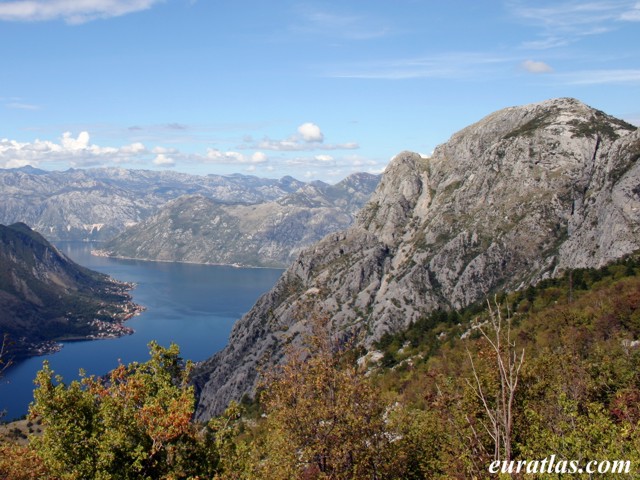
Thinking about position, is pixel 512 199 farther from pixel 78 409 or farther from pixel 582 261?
pixel 78 409

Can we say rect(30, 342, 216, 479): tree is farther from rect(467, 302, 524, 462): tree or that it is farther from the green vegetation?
rect(467, 302, 524, 462): tree

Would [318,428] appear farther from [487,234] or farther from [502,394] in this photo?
[487,234]

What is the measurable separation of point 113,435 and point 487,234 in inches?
5601

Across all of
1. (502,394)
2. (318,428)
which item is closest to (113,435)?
(318,428)

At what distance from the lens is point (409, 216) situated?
19462 cm

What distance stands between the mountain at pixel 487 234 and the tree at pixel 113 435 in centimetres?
9718

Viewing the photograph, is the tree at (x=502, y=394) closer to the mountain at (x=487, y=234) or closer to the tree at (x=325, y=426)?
the tree at (x=325, y=426)

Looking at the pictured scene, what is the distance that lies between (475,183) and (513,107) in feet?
157

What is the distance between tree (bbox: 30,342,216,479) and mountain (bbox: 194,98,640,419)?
97.2m

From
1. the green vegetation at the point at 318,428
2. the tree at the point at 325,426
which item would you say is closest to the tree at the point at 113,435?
the green vegetation at the point at 318,428

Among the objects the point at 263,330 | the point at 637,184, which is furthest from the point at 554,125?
the point at 263,330

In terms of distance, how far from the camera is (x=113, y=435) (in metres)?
25.9

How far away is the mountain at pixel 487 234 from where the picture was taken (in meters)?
131

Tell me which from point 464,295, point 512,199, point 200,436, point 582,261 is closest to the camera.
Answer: point 200,436
